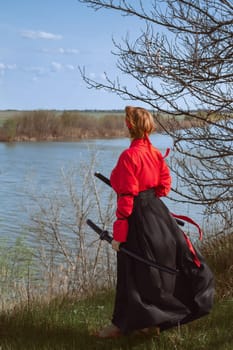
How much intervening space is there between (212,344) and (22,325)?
66.0 inches

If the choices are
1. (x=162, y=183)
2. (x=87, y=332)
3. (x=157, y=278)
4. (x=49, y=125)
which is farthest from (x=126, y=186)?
(x=49, y=125)

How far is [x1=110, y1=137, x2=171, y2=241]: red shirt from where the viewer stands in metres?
3.93

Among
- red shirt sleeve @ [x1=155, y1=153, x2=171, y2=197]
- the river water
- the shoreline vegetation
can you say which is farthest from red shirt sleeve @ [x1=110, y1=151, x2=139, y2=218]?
the shoreline vegetation

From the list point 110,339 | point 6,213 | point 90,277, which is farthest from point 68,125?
point 110,339

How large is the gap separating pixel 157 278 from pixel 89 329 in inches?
41.0

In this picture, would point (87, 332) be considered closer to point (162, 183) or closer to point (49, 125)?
point (162, 183)

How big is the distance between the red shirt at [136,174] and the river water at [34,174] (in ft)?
12.2

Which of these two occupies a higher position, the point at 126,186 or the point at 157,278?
the point at 126,186

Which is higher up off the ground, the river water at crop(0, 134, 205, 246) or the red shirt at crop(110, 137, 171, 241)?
the red shirt at crop(110, 137, 171, 241)

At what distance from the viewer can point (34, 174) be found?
16969 mm

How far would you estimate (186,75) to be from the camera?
21.5 ft

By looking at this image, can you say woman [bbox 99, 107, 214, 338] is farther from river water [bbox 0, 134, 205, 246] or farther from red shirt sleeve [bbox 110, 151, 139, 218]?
river water [bbox 0, 134, 205, 246]

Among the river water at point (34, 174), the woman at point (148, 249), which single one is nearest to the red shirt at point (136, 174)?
the woman at point (148, 249)

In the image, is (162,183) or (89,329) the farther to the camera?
(89,329)
